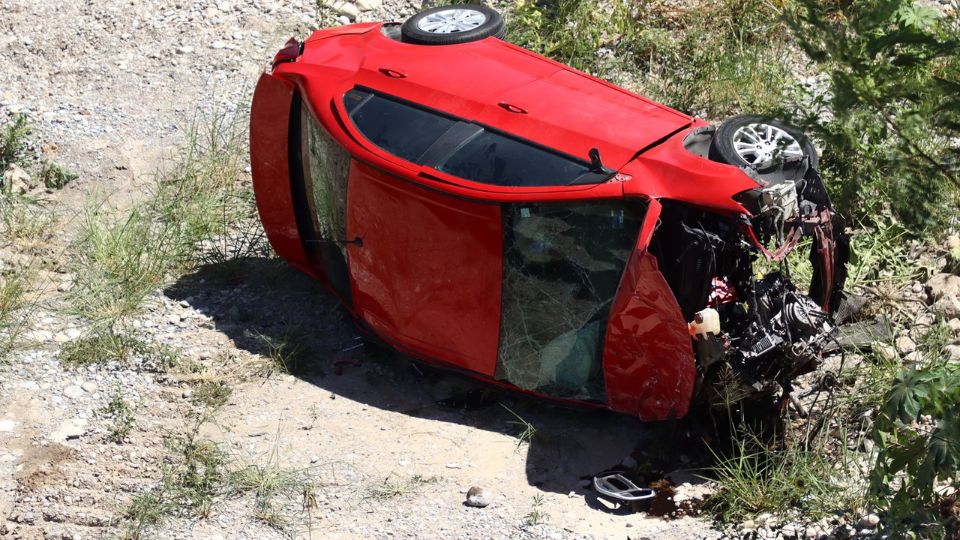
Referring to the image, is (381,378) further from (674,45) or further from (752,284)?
(674,45)

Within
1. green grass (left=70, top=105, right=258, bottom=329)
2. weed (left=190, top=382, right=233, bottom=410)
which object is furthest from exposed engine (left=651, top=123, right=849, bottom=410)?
green grass (left=70, top=105, right=258, bottom=329)

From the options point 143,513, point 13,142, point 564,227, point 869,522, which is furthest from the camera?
point 13,142

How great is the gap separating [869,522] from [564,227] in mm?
1813

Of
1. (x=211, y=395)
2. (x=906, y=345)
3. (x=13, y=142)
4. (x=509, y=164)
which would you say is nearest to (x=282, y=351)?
(x=211, y=395)

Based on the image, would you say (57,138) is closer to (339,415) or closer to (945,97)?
(339,415)

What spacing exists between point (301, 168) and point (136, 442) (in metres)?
1.81

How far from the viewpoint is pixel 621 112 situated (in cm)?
570

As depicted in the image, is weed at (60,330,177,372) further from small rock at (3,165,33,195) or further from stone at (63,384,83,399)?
small rock at (3,165,33,195)

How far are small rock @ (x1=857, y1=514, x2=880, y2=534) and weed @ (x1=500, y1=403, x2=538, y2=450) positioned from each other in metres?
1.59

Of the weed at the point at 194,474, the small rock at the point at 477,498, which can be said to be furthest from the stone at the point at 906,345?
the weed at the point at 194,474

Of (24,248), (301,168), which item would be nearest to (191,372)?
(301,168)

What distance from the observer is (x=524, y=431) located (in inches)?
227

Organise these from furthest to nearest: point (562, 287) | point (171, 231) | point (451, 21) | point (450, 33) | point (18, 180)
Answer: point (18, 180) → point (171, 231) → point (451, 21) → point (450, 33) → point (562, 287)

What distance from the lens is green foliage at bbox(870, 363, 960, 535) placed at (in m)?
4.20
